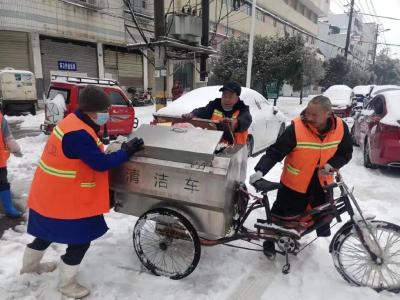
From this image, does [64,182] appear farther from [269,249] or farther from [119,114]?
[119,114]

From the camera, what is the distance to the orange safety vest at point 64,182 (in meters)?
2.51

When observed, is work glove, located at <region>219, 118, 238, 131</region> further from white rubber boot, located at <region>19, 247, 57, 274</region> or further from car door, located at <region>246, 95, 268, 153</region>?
car door, located at <region>246, 95, 268, 153</region>

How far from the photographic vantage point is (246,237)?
3.11 m

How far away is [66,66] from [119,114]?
10214 millimetres

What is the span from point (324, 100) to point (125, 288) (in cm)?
227

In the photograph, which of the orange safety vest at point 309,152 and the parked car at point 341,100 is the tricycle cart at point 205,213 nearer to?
the orange safety vest at point 309,152

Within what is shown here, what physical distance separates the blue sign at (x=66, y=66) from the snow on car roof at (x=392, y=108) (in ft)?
51.7

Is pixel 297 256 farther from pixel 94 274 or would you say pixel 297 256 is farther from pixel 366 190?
pixel 366 190

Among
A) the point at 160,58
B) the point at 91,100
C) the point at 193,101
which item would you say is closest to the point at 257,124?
the point at 193,101

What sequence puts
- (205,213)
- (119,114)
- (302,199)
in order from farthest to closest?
(119,114), (302,199), (205,213)

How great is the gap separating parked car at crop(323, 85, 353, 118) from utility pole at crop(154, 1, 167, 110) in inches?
344

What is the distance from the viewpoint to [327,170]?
116 inches

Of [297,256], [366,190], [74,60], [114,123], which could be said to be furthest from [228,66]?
[297,256]

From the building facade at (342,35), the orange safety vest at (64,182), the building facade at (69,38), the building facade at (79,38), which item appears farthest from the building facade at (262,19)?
the orange safety vest at (64,182)
